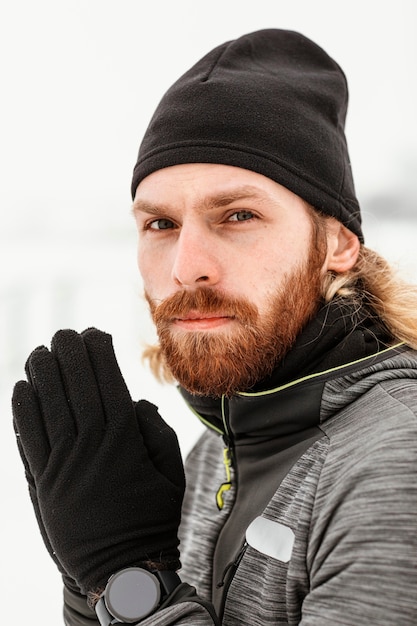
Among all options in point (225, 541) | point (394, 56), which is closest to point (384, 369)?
point (225, 541)

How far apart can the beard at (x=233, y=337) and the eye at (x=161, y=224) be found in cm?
15

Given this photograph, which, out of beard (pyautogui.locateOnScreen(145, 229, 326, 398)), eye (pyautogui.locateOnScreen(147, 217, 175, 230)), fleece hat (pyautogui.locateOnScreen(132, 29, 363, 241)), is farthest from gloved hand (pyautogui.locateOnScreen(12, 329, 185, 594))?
fleece hat (pyautogui.locateOnScreen(132, 29, 363, 241))

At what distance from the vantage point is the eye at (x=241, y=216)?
120cm

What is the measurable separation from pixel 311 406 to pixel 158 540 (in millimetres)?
316

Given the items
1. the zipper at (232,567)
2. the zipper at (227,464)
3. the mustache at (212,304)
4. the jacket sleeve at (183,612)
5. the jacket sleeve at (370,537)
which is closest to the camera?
the jacket sleeve at (370,537)

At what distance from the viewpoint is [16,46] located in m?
2.57

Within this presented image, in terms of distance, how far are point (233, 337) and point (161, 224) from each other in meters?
0.27

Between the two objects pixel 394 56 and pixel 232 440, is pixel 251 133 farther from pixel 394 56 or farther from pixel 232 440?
pixel 394 56

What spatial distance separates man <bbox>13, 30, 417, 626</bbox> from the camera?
978mm

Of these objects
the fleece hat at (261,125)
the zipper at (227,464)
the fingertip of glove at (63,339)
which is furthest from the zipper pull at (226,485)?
the fleece hat at (261,125)

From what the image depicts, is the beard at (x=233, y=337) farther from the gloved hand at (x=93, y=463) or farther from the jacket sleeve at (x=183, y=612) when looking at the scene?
the jacket sleeve at (x=183, y=612)

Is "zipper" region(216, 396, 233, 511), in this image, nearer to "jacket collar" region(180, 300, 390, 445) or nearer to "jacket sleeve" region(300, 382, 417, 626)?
"jacket collar" region(180, 300, 390, 445)

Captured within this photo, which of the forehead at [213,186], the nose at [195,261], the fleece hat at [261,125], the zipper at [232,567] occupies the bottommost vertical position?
the zipper at [232,567]

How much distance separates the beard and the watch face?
0.34 metres
